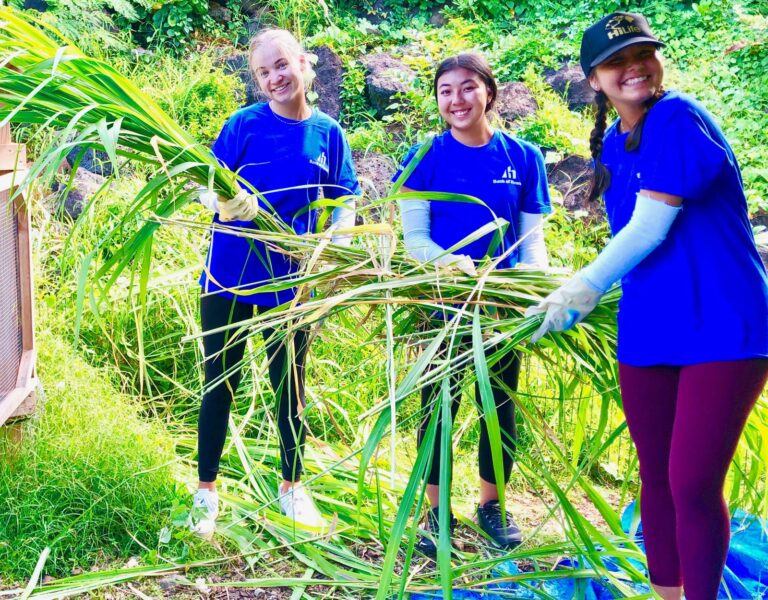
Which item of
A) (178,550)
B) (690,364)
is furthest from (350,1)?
(690,364)

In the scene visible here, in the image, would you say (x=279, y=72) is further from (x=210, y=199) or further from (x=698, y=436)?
(x=698, y=436)

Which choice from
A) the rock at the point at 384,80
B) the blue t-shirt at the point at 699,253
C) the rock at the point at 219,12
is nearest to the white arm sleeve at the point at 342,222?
the blue t-shirt at the point at 699,253

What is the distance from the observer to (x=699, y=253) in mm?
1782

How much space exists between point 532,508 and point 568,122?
3.11 meters

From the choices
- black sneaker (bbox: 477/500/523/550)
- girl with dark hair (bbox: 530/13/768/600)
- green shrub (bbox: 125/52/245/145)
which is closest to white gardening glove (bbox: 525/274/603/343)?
girl with dark hair (bbox: 530/13/768/600)

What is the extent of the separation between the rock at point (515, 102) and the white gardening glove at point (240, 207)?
3671 mm

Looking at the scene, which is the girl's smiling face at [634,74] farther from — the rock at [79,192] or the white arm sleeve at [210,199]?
the rock at [79,192]

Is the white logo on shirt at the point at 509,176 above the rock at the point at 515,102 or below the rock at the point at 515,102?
below

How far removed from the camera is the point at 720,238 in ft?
5.81

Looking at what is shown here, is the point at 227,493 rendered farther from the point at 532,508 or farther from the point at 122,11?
the point at 122,11

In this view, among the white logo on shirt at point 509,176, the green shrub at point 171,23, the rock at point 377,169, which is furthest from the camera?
the green shrub at point 171,23

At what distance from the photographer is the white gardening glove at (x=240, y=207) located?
225cm

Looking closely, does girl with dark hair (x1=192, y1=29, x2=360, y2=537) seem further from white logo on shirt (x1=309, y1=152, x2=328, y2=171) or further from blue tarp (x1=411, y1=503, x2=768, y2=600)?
blue tarp (x1=411, y1=503, x2=768, y2=600)

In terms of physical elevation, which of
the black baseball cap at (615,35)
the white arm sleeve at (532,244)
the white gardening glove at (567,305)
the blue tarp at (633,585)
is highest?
the black baseball cap at (615,35)
